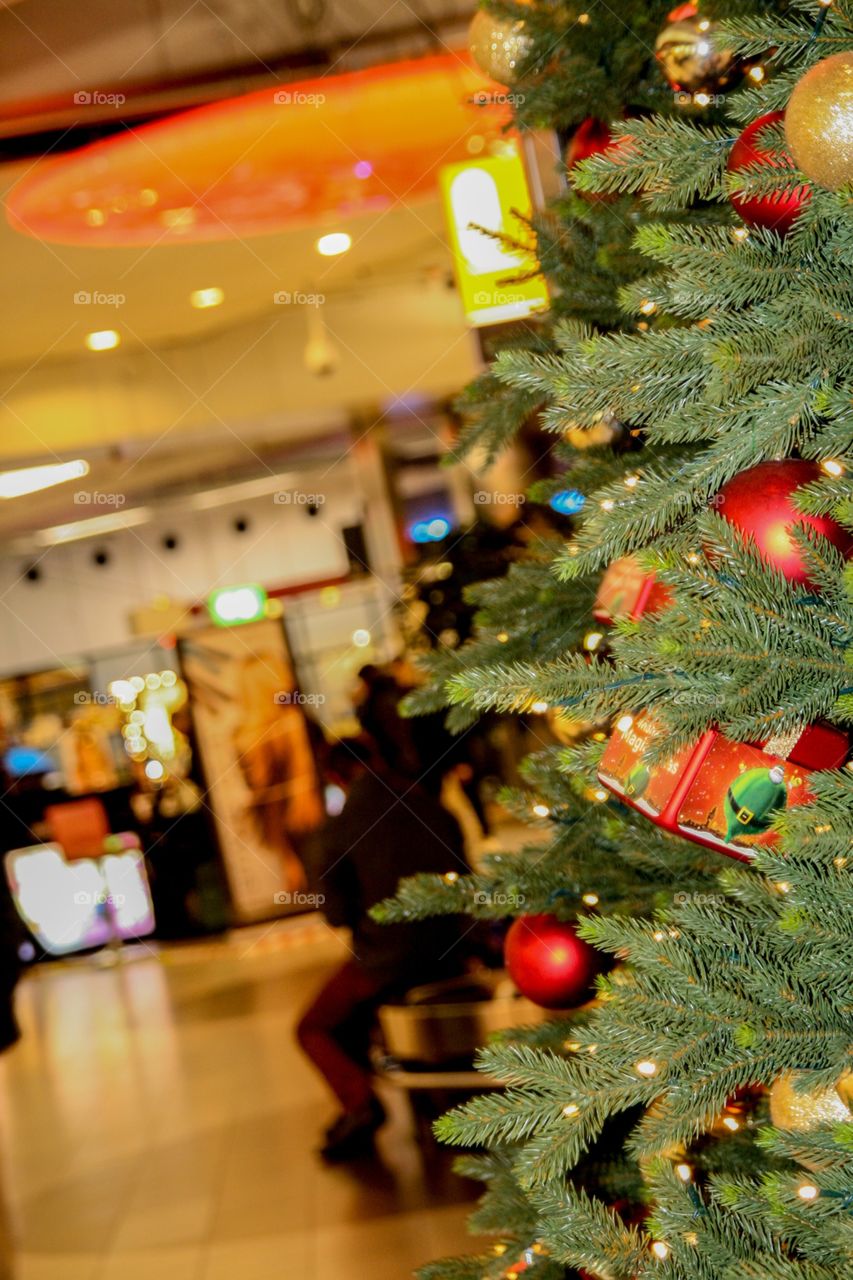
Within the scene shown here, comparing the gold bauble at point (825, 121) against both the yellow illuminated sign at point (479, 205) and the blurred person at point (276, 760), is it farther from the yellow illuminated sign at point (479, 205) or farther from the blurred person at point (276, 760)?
the blurred person at point (276, 760)

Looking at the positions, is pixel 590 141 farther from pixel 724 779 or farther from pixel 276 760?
pixel 276 760

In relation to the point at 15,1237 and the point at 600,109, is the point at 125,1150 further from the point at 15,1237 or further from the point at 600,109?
the point at 600,109

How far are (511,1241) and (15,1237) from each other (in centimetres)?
346

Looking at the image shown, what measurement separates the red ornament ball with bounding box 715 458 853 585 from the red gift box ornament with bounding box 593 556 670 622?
0.19m

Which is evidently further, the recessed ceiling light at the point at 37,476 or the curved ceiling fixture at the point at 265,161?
the recessed ceiling light at the point at 37,476

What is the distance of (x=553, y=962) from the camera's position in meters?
1.69

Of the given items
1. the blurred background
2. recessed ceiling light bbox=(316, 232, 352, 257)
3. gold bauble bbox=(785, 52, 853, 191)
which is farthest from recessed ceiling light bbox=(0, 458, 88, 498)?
gold bauble bbox=(785, 52, 853, 191)

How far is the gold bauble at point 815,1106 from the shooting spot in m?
1.04

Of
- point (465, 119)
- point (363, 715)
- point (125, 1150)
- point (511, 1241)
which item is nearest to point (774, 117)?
point (511, 1241)

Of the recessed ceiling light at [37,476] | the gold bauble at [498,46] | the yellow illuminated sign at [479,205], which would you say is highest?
the recessed ceiling light at [37,476]

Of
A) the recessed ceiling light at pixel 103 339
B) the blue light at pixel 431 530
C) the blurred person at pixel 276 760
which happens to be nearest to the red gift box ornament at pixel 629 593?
the blue light at pixel 431 530

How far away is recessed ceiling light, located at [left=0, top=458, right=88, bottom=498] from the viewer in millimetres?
11375

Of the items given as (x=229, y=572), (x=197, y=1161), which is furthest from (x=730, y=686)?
(x=229, y=572)

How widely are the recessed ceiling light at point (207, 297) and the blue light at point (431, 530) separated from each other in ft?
7.60
